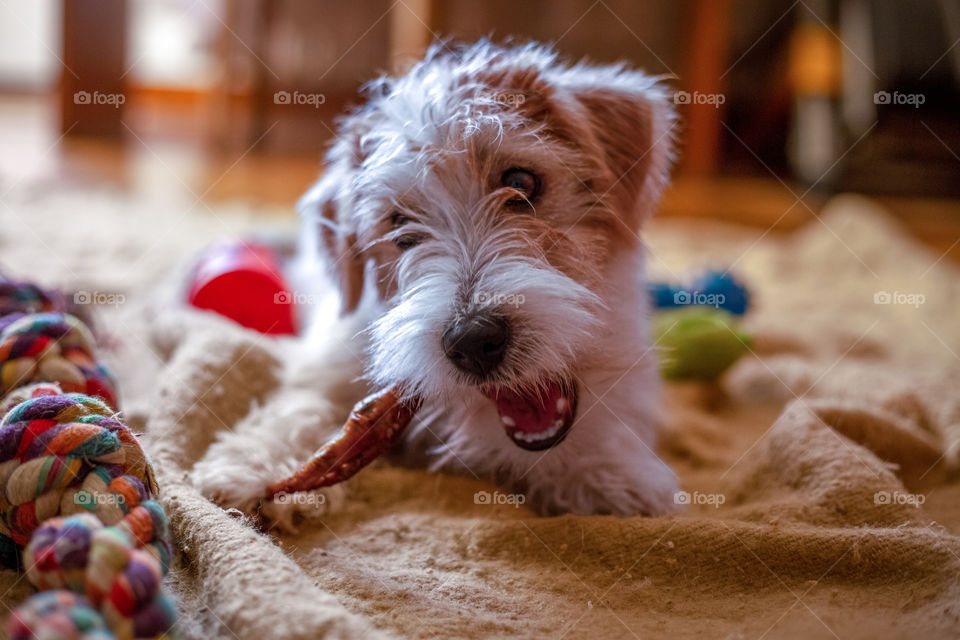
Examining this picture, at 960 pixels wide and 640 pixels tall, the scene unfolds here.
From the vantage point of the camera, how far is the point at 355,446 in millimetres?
1821

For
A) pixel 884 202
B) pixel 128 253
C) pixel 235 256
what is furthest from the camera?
pixel 884 202

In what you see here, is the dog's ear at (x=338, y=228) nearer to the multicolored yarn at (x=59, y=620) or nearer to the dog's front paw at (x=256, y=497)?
the dog's front paw at (x=256, y=497)

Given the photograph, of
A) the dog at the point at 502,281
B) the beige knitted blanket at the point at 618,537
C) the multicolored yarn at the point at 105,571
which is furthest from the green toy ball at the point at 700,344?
the multicolored yarn at the point at 105,571

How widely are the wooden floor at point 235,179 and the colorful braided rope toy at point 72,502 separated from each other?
3.54 metres

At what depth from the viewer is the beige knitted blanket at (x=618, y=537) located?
1.45 meters

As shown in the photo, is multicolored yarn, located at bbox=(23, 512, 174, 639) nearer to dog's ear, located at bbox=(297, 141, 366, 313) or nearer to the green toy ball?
dog's ear, located at bbox=(297, 141, 366, 313)

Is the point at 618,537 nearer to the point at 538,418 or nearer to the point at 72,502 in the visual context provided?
the point at 538,418

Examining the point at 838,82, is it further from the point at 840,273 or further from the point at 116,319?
the point at 116,319

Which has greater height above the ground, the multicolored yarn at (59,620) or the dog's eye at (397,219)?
Answer: the dog's eye at (397,219)

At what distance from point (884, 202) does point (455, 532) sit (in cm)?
629

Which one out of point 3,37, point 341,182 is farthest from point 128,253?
point 3,37

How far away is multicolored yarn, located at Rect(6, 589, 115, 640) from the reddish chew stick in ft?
2.37

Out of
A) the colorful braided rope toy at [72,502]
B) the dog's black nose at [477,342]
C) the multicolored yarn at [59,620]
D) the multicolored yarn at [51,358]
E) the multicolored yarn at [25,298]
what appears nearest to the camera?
the multicolored yarn at [59,620]

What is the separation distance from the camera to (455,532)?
5.88 ft
